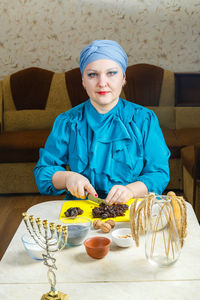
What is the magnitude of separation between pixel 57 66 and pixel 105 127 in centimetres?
302

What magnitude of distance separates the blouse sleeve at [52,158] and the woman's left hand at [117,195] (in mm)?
295

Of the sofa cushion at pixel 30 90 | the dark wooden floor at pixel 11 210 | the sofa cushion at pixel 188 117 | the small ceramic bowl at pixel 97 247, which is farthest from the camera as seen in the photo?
A: the sofa cushion at pixel 30 90

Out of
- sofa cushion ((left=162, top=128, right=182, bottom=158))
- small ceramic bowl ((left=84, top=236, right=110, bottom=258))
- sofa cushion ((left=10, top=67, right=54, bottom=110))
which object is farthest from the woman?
sofa cushion ((left=10, top=67, right=54, bottom=110))

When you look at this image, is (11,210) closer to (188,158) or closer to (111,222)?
(188,158)

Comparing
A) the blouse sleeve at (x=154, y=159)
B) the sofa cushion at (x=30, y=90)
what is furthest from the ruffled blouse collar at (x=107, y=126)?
the sofa cushion at (x=30, y=90)

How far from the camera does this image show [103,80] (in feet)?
4.30

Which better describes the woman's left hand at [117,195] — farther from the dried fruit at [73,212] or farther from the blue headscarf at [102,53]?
the blue headscarf at [102,53]

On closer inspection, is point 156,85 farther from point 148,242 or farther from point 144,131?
point 148,242

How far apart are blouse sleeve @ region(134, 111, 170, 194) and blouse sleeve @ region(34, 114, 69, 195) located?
0.35 meters

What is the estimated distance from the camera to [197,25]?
4.12m

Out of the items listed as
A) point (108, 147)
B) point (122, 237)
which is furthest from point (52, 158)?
point (122, 237)

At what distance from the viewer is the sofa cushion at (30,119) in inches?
147

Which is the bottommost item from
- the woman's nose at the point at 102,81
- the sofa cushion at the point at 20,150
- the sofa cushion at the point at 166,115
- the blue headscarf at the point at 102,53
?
the sofa cushion at the point at 20,150

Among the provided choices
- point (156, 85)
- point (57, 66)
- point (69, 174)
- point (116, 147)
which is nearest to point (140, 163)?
point (116, 147)
